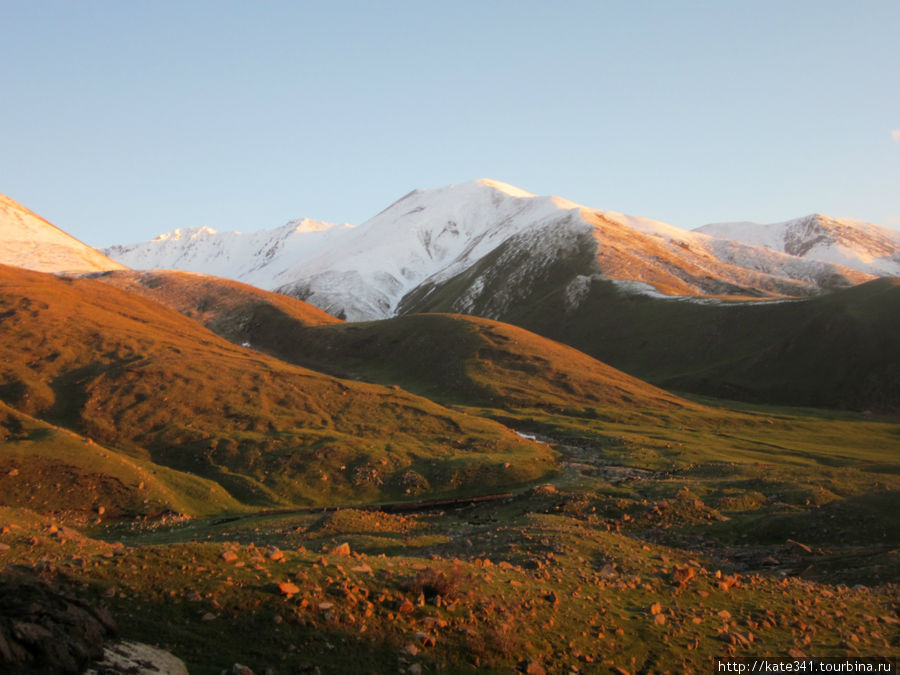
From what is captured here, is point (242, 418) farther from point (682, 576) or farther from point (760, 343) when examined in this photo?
point (760, 343)

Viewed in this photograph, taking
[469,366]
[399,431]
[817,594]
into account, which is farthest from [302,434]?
[469,366]

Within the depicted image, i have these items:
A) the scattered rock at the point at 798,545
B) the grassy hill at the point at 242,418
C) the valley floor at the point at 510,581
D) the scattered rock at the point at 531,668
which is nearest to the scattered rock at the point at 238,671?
the valley floor at the point at 510,581

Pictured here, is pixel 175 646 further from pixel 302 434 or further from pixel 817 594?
pixel 302 434

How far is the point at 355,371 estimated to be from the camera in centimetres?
11681

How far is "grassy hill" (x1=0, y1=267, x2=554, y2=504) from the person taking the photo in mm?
48656

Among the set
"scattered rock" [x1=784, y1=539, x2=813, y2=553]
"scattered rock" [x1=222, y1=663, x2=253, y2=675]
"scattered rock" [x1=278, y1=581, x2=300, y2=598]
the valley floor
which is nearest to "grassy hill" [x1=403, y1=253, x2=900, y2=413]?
the valley floor

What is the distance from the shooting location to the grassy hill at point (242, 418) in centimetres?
4866

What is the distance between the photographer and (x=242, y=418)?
58625 millimetres

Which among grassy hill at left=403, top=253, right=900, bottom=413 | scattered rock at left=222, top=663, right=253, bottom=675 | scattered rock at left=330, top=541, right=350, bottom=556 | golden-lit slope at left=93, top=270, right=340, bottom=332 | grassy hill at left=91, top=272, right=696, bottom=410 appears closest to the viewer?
scattered rock at left=222, top=663, right=253, bottom=675

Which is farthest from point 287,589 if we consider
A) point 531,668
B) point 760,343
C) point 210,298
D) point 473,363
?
point 210,298

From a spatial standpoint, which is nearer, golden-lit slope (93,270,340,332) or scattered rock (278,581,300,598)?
scattered rock (278,581,300,598)

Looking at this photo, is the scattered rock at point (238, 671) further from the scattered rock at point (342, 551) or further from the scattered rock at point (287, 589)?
the scattered rock at point (342, 551)

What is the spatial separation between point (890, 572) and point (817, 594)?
5800 mm

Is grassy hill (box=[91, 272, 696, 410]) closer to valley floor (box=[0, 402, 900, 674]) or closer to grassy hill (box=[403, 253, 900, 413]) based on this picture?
grassy hill (box=[403, 253, 900, 413])
